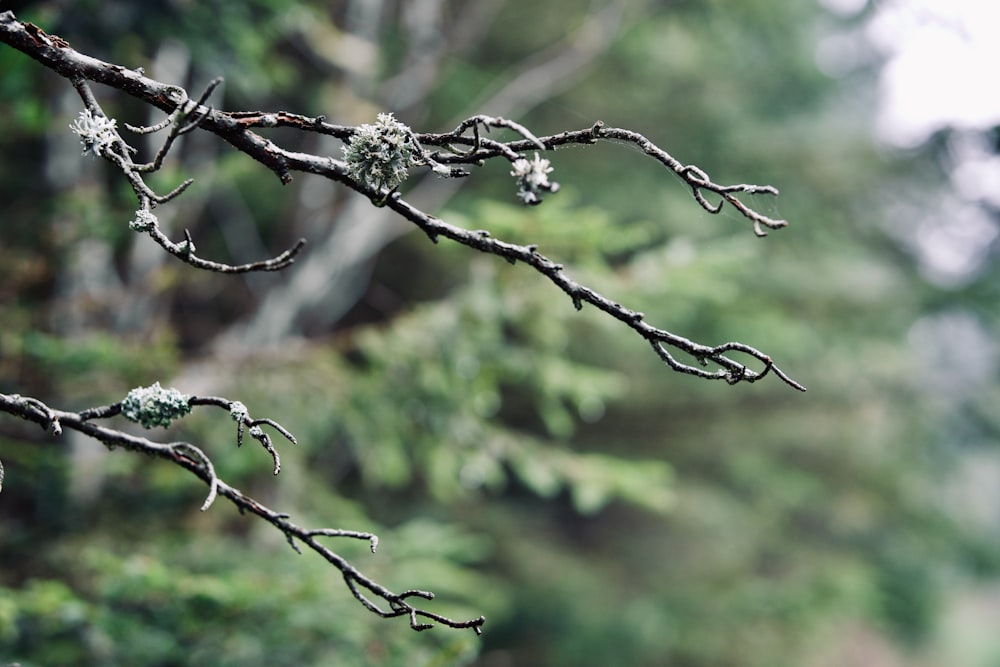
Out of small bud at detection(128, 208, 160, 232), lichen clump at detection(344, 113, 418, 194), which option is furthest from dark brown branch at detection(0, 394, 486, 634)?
lichen clump at detection(344, 113, 418, 194)

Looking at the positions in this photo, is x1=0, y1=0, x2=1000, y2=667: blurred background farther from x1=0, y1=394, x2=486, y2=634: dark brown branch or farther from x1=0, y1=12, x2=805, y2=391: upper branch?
x1=0, y1=394, x2=486, y2=634: dark brown branch

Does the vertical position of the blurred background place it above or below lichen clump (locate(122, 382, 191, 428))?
above

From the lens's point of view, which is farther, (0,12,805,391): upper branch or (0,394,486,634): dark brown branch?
(0,394,486,634): dark brown branch

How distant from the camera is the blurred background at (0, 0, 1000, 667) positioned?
10.2 feet

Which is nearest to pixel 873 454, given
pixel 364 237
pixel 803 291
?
pixel 803 291

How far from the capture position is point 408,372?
148 inches

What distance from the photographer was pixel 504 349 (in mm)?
3820

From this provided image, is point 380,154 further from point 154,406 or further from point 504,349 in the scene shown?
point 504,349

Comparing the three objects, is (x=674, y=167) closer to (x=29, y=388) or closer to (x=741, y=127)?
(x=29, y=388)

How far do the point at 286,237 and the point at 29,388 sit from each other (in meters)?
2.54

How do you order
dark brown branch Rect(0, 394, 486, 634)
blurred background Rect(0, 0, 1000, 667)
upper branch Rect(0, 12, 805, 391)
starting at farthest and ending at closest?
blurred background Rect(0, 0, 1000, 667) → dark brown branch Rect(0, 394, 486, 634) → upper branch Rect(0, 12, 805, 391)

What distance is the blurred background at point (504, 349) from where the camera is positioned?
312 cm

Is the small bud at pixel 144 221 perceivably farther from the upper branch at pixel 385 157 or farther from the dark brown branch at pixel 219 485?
the dark brown branch at pixel 219 485

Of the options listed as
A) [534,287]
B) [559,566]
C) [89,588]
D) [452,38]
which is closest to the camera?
[89,588]
